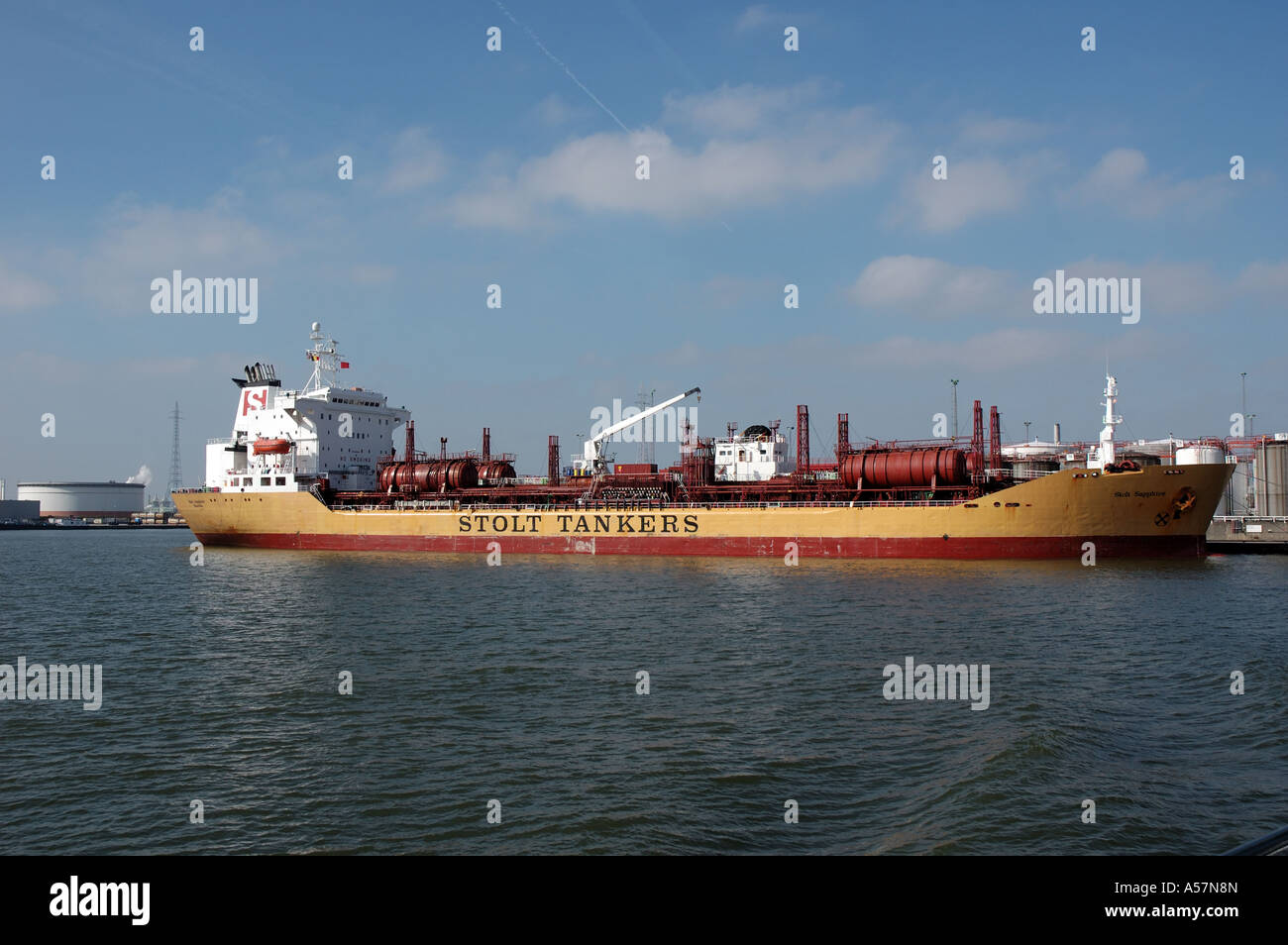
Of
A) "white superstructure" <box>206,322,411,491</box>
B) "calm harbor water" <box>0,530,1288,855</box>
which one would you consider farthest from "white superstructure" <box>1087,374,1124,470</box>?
"white superstructure" <box>206,322,411,491</box>

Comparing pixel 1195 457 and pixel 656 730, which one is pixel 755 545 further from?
pixel 656 730

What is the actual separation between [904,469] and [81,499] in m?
155

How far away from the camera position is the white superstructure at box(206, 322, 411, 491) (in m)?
55.7

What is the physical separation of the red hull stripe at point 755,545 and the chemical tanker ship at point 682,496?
2.8 inches

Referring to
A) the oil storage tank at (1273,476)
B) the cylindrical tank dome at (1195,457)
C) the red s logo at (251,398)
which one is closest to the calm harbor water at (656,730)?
the cylindrical tank dome at (1195,457)

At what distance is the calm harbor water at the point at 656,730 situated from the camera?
31.5 feet

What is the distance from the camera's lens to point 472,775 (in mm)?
11141

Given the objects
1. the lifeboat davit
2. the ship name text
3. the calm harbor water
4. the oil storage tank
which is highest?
the lifeboat davit

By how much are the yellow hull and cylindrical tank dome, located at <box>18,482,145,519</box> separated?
4498 inches

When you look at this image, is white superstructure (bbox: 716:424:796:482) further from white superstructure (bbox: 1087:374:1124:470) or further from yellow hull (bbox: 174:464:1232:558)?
white superstructure (bbox: 1087:374:1124:470)

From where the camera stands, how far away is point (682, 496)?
1907 inches

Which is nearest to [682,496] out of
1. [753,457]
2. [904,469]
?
[753,457]
